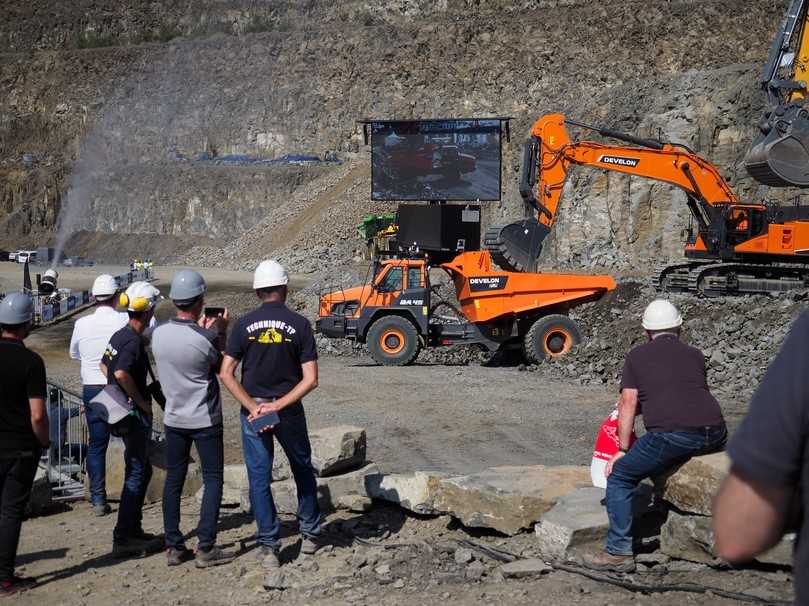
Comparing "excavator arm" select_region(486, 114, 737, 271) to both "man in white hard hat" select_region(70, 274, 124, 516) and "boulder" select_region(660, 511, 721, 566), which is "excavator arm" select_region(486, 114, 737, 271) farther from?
"boulder" select_region(660, 511, 721, 566)

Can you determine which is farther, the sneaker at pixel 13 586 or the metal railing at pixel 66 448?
the metal railing at pixel 66 448

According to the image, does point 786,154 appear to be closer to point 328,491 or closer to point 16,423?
point 328,491

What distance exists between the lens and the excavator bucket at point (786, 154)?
45.0 feet

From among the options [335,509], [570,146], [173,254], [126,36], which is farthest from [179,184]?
[335,509]

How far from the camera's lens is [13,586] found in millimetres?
5703

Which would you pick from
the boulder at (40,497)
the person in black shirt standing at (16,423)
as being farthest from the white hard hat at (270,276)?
the boulder at (40,497)

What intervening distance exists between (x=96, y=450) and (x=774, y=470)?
6.18 metres

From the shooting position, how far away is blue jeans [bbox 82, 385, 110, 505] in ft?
23.1

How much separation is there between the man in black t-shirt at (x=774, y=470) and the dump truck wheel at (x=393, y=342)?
14.4 metres

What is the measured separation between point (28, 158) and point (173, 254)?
2066 cm

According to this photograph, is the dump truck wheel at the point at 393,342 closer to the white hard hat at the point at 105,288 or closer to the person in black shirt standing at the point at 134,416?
the white hard hat at the point at 105,288

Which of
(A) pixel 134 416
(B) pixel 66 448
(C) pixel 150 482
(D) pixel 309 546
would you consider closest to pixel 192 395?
(A) pixel 134 416

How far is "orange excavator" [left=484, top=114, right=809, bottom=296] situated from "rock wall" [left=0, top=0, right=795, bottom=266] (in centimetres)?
2455

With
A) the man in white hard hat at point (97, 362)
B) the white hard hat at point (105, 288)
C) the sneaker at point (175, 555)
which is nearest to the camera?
the sneaker at point (175, 555)
